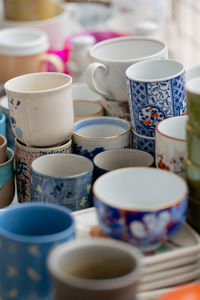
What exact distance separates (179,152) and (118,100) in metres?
0.24

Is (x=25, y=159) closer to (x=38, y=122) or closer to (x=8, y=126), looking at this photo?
(x=38, y=122)

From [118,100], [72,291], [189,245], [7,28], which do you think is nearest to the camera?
[72,291]

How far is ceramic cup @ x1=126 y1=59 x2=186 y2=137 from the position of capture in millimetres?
707

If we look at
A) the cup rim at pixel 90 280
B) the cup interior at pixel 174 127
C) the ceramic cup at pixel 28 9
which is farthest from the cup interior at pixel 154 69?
the ceramic cup at pixel 28 9

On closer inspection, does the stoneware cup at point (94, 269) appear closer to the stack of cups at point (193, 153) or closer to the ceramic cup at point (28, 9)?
the stack of cups at point (193, 153)

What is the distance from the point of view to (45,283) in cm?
52

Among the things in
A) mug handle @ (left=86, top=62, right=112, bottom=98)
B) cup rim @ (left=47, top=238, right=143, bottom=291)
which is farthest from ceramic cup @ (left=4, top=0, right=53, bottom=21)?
cup rim @ (left=47, top=238, right=143, bottom=291)

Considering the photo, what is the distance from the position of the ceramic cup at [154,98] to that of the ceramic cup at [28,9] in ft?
2.75

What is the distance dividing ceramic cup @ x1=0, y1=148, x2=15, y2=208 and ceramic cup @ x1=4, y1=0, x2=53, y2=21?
81 cm

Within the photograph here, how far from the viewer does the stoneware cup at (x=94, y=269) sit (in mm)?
433

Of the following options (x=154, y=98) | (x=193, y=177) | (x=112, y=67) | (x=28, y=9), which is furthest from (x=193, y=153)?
(x=28, y=9)

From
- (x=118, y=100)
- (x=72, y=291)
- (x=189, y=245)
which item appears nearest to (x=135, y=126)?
(x=118, y=100)

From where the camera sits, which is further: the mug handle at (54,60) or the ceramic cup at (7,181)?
the mug handle at (54,60)

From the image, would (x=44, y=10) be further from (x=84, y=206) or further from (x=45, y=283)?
(x=45, y=283)
